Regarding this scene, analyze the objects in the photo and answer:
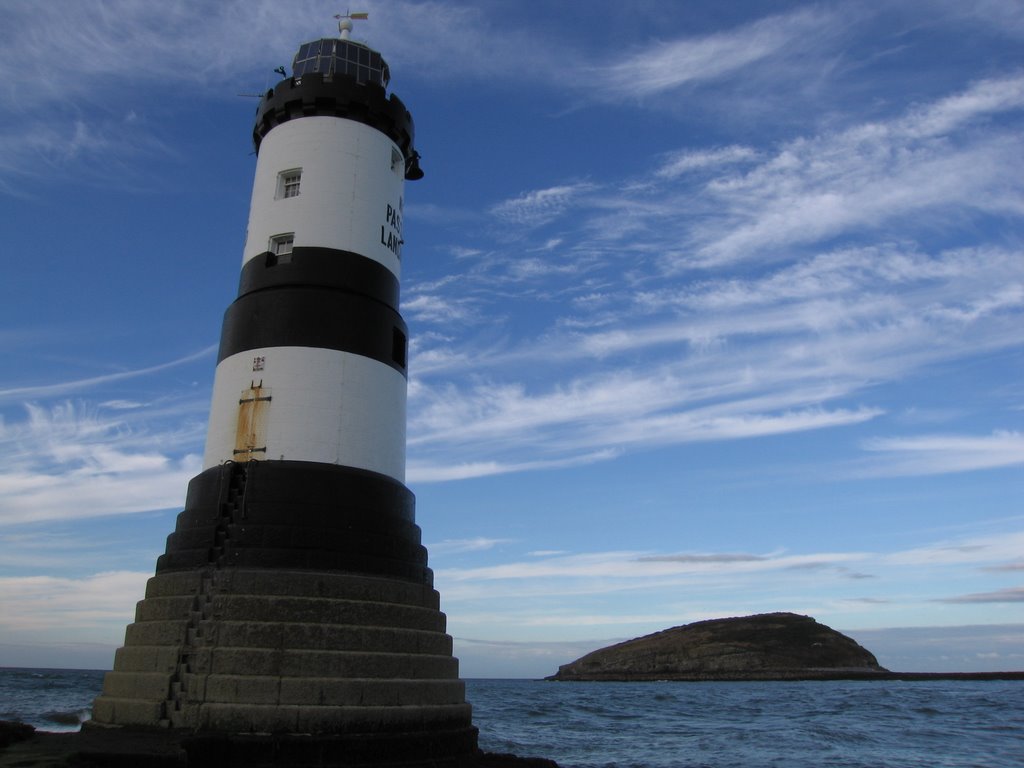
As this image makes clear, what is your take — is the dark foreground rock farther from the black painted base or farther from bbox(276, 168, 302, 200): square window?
bbox(276, 168, 302, 200): square window

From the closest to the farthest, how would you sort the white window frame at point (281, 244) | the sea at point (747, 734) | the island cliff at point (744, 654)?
the white window frame at point (281, 244)
the sea at point (747, 734)
the island cliff at point (744, 654)

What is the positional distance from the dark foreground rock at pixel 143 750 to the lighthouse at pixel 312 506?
62 mm

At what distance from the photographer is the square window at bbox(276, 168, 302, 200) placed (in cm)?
1505

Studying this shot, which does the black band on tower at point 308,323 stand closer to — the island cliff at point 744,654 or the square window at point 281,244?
the square window at point 281,244

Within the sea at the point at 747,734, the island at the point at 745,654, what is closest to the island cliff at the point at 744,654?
the island at the point at 745,654

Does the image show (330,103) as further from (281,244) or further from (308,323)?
(308,323)

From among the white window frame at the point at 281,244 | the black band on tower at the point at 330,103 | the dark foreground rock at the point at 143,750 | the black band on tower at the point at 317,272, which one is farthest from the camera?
the black band on tower at the point at 330,103

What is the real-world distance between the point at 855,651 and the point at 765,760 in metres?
98.2

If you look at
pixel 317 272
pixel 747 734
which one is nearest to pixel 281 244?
pixel 317 272

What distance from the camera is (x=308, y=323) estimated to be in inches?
547

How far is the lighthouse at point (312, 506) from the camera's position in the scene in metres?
10.8

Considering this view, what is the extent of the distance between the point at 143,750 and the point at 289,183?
34.3ft

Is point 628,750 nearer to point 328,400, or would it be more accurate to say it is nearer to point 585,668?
point 328,400

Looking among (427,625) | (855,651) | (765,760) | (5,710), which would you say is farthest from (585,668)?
(427,625)
